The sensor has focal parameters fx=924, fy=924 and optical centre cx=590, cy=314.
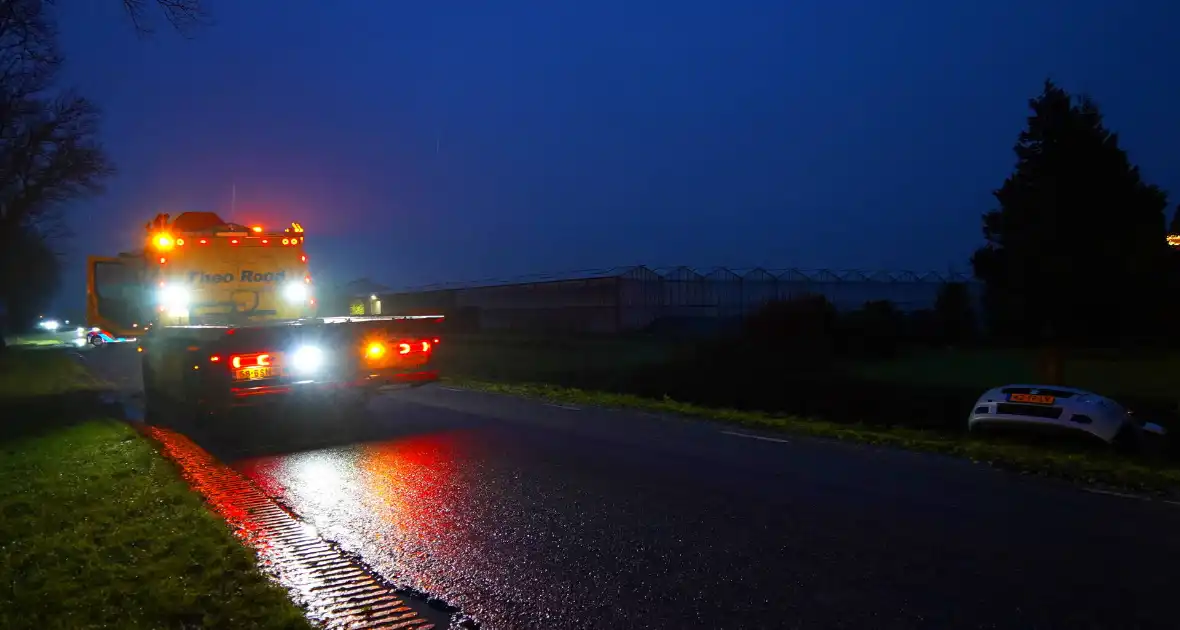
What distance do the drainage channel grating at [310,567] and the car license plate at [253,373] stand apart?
3.55 metres

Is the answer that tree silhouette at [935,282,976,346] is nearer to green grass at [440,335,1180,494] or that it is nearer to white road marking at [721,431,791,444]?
green grass at [440,335,1180,494]

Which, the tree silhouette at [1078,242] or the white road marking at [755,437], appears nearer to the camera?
the white road marking at [755,437]

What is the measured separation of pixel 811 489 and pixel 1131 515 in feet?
8.28

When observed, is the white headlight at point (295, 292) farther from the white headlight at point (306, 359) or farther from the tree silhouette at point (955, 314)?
the tree silhouette at point (955, 314)

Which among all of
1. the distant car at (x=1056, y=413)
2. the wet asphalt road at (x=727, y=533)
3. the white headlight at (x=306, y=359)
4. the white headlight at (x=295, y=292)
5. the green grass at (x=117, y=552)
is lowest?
the wet asphalt road at (x=727, y=533)

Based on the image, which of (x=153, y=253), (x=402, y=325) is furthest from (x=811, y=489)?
(x=153, y=253)

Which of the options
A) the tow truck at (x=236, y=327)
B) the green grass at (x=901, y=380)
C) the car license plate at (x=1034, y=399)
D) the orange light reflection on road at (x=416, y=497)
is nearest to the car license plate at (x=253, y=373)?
the tow truck at (x=236, y=327)

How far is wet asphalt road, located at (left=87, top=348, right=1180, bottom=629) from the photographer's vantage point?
521 centimetres

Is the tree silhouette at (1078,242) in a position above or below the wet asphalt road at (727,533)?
above

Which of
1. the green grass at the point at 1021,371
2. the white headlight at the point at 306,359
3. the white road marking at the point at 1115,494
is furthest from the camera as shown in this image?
the green grass at the point at 1021,371

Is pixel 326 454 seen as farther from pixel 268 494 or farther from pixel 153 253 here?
pixel 153 253

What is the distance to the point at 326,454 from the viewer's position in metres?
11.1

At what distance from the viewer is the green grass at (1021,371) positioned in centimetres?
1969

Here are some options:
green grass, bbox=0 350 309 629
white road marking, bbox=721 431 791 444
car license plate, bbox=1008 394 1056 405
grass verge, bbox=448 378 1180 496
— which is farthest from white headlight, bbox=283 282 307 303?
car license plate, bbox=1008 394 1056 405
